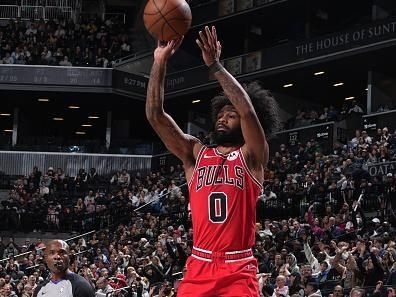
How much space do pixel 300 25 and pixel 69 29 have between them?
10.8m

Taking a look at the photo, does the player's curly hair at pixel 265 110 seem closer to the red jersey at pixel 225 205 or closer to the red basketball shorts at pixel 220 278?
the red jersey at pixel 225 205

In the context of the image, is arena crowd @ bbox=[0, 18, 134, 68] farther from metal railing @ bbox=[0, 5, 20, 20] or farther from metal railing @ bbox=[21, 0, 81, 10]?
metal railing @ bbox=[21, 0, 81, 10]

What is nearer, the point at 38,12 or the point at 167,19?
the point at 167,19

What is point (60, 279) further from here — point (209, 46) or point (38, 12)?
point (38, 12)

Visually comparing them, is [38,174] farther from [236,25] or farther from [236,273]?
[236,273]

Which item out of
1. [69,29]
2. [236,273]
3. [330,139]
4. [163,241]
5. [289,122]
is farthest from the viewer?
[69,29]

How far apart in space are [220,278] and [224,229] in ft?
1.01

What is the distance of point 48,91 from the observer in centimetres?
3925

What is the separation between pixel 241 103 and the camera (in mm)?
5422

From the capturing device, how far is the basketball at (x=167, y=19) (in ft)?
19.1

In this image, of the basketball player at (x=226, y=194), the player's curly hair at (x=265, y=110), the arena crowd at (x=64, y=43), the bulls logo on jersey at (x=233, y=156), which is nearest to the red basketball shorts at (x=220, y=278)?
the basketball player at (x=226, y=194)

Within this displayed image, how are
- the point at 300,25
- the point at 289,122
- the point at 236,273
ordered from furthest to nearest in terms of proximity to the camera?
the point at 300,25
the point at 289,122
the point at 236,273

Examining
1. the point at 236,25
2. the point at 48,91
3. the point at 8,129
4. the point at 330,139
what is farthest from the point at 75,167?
the point at 330,139

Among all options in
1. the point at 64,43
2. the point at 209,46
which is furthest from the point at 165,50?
the point at 64,43
